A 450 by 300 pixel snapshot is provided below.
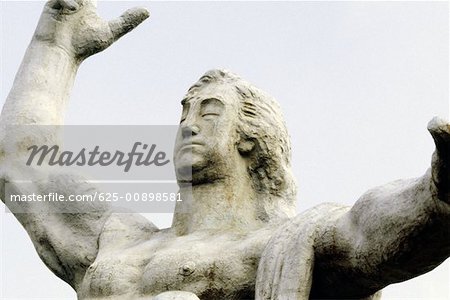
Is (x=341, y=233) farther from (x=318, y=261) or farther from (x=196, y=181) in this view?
(x=196, y=181)

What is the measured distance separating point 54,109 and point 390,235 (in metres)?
3.41

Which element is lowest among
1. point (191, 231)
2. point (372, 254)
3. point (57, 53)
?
point (372, 254)

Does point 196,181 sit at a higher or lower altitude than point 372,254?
higher

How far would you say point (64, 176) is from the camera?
1105cm

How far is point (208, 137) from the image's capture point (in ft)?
34.4

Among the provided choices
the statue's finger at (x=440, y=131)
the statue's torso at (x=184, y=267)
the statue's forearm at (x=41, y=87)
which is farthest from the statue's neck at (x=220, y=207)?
the statue's finger at (x=440, y=131)

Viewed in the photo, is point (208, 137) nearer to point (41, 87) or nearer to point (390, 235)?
point (41, 87)

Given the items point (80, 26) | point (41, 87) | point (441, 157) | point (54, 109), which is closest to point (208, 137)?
point (54, 109)

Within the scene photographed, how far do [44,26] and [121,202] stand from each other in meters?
1.51

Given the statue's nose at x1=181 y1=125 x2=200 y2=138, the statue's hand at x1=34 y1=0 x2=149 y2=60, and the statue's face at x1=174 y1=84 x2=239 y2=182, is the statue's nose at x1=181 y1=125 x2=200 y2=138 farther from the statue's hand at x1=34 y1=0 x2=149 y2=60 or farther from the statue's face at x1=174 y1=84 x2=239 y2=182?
the statue's hand at x1=34 y1=0 x2=149 y2=60

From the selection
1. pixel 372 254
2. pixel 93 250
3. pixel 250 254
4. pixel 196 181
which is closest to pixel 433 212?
pixel 372 254

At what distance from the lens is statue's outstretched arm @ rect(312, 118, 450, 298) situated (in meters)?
8.48

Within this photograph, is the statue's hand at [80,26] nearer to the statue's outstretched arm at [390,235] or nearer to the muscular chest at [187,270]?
the muscular chest at [187,270]

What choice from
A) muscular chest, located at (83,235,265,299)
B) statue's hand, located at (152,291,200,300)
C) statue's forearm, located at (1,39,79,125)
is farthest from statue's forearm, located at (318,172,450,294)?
statue's forearm, located at (1,39,79,125)
